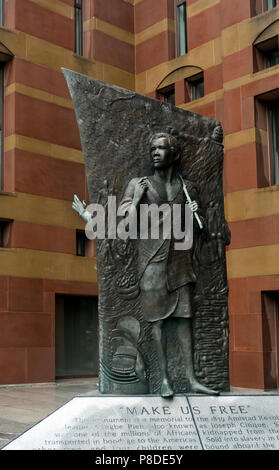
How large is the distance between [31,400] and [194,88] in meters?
10.8

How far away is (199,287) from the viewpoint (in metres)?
8.23

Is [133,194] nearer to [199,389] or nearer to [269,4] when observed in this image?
[199,389]

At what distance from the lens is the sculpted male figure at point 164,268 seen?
7773 mm

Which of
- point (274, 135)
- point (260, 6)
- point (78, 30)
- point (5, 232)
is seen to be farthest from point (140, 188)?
point (78, 30)

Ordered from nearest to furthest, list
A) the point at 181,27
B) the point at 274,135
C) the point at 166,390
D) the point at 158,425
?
the point at 158,425 < the point at 166,390 < the point at 274,135 < the point at 181,27

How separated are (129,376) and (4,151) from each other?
11801mm

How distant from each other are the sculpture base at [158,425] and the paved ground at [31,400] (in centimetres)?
65

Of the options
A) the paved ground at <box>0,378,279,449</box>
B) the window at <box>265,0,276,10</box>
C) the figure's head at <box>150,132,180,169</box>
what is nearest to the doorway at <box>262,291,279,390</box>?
the paved ground at <box>0,378,279,449</box>

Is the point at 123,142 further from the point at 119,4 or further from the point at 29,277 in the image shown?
the point at 119,4

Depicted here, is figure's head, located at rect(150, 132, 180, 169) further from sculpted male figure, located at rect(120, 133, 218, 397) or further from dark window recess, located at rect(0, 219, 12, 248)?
dark window recess, located at rect(0, 219, 12, 248)

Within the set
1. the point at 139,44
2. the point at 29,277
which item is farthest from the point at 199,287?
the point at 139,44

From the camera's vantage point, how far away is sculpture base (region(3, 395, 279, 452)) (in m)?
6.50

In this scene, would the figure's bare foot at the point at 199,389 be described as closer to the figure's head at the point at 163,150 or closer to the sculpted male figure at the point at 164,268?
the sculpted male figure at the point at 164,268

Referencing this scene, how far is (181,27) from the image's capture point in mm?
19938
